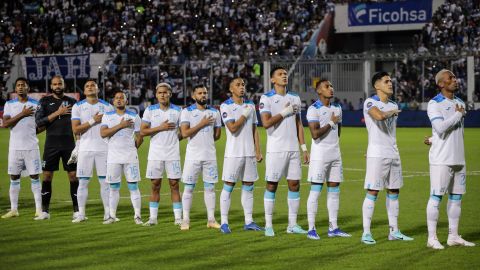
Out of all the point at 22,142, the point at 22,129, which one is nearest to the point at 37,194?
the point at 22,142

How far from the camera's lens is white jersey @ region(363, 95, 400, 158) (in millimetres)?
12078

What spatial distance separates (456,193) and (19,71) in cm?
3741

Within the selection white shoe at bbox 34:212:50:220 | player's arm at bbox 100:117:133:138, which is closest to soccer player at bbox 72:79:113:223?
player's arm at bbox 100:117:133:138

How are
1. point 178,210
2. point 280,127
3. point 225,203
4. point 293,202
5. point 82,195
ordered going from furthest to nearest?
point 82,195 < point 178,210 < point 225,203 < point 280,127 < point 293,202

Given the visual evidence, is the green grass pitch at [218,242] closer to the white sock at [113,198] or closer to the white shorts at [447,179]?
the white sock at [113,198]

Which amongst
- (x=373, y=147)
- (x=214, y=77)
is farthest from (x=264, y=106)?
(x=214, y=77)

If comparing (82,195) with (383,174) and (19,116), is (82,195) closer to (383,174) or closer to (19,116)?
(19,116)

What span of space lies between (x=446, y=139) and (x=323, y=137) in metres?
1.80

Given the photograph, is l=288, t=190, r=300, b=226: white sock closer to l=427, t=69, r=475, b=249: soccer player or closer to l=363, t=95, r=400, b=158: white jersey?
l=363, t=95, r=400, b=158: white jersey

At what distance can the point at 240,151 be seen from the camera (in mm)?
13344

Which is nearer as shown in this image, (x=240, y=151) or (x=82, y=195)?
(x=240, y=151)

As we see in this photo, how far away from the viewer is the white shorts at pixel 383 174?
12.0 meters

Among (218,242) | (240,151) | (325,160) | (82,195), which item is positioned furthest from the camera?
(82,195)

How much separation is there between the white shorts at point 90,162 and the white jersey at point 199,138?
5.48ft
